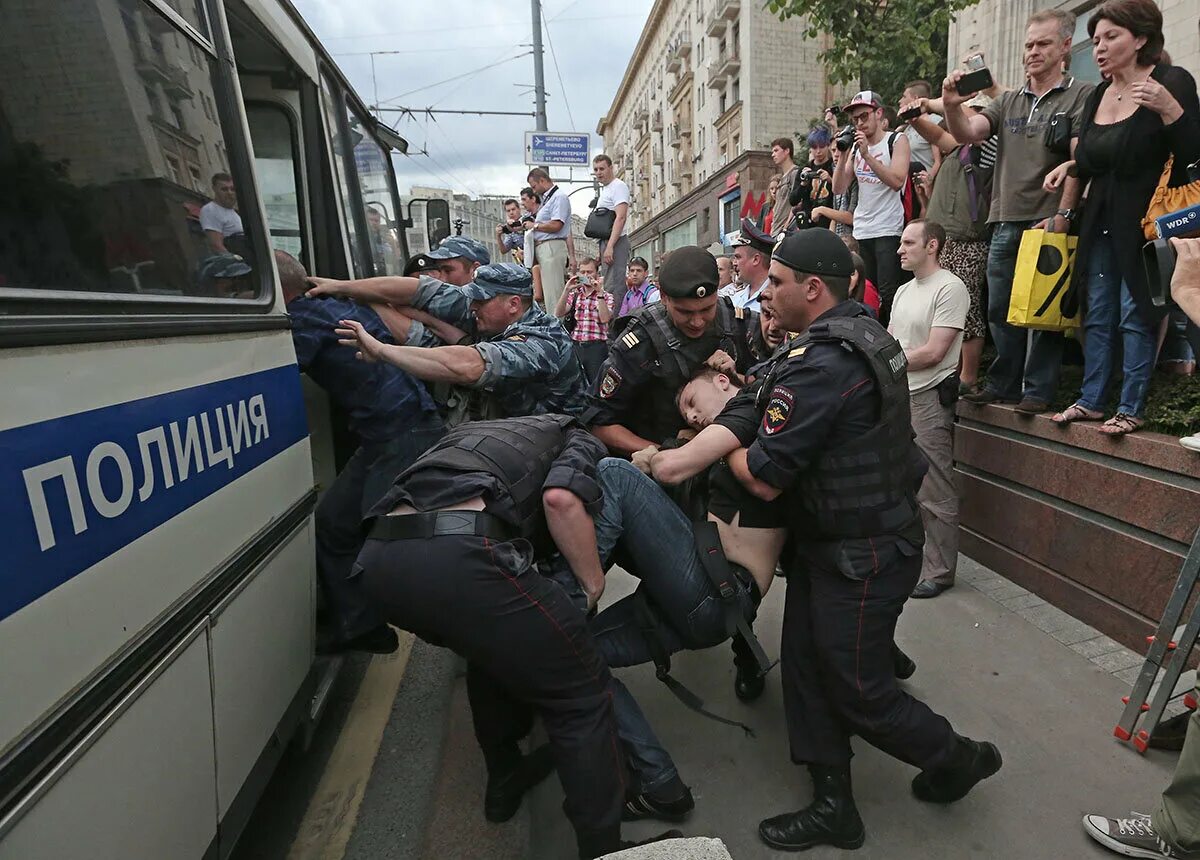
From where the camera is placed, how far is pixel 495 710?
240 cm

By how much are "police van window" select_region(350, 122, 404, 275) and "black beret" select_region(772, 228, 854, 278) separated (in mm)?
2601

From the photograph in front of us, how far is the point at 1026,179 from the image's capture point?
4055 millimetres

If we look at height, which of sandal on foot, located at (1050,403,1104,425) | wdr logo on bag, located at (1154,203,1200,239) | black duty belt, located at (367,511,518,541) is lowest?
sandal on foot, located at (1050,403,1104,425)

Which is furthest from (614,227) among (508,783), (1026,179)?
(508,783)

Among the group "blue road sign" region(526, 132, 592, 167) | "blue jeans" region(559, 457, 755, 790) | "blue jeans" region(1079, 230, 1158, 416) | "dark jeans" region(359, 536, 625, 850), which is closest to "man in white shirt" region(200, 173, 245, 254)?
"dark jeans" region(359, 536, 625, 850)

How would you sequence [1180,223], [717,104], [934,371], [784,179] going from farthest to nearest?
[717,104], [784,179], [934,371], [1180,223]

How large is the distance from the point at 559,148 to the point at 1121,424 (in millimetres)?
16108

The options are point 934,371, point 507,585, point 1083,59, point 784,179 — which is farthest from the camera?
point 784,179

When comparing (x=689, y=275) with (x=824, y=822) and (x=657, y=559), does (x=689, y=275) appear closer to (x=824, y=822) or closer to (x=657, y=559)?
(x=657, y=559)

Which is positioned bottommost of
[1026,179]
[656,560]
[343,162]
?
[656,560]

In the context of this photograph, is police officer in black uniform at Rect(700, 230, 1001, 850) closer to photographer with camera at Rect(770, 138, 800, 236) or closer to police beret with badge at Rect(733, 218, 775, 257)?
police beret with badge at Rect(733, 218, 775, 257)

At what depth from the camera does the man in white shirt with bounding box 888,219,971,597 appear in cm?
375

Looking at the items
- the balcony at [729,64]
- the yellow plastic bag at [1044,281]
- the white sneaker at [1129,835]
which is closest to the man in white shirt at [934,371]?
the yellow plastic bag at [1044,281]

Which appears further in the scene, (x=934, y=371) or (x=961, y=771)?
(x=934, y=371)
